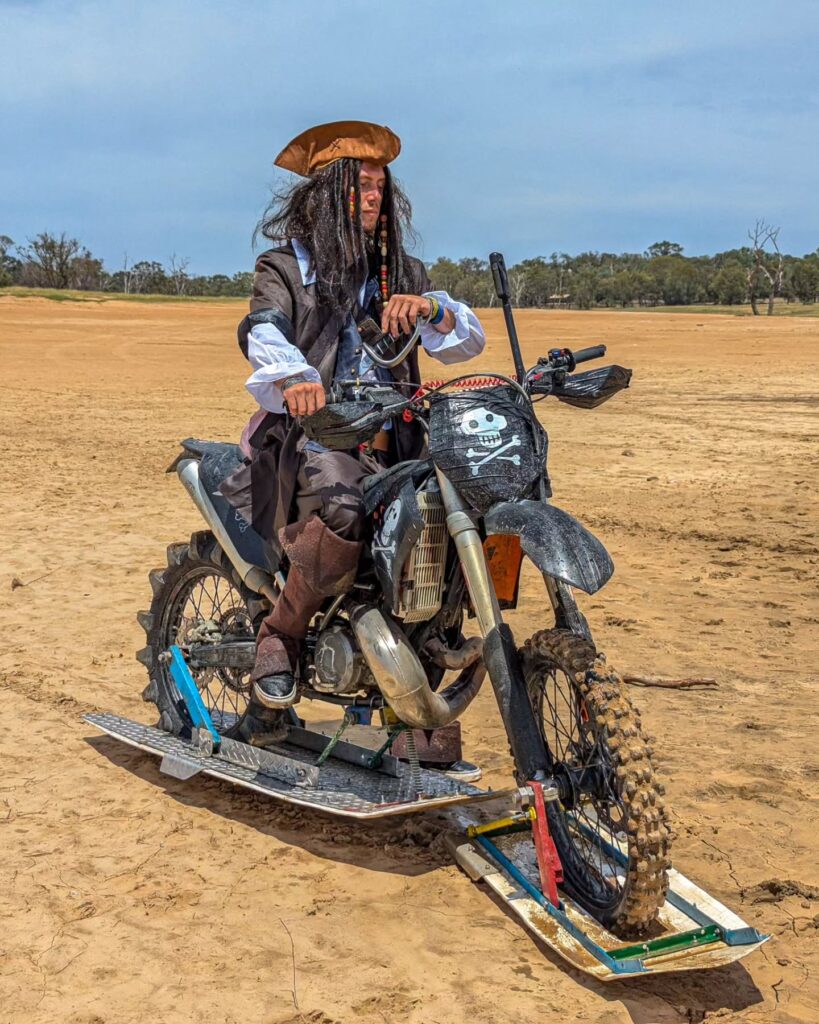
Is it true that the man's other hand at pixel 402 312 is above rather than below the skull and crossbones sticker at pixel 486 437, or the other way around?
above

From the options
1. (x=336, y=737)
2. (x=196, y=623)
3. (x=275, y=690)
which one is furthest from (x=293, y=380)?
(x=196, y=623)

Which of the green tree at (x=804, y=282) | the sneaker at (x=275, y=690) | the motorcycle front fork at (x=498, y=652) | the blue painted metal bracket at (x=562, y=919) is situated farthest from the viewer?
the green tree at (x=804, y=282)

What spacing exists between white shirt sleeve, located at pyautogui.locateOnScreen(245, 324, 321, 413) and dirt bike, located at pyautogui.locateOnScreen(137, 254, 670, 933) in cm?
21

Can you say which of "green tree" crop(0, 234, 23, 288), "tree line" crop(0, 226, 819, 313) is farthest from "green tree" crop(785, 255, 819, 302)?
"green tree" crop(0, 234, 23, 288)

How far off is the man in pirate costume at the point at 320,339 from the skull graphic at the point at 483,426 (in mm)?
503

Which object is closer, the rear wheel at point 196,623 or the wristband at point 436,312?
the wristband at point 436,312

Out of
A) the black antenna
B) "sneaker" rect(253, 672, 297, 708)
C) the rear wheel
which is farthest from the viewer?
the rear wheel

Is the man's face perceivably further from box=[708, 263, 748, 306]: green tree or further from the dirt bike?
box=[708, 263, 748, 306]: green tree

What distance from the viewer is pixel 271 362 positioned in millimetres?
3789

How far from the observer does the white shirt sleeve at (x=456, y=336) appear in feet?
13.8

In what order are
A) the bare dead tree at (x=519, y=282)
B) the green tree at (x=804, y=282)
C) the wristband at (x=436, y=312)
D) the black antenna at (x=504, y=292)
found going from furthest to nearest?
the bare dead tree at (x=519, y=282) < the green tree at (x=804, y=282) < the wristband at (x=436, y=312) < the black antenna at (x=504, y=292)

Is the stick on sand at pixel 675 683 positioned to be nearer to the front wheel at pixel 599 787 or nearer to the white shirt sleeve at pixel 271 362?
the front wheel at pixel 599 787

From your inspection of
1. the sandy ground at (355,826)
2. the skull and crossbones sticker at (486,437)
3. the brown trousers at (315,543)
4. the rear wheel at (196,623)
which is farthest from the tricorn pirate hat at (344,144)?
the sandy ground at (355,826)

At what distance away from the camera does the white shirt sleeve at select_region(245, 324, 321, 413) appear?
3721mm
